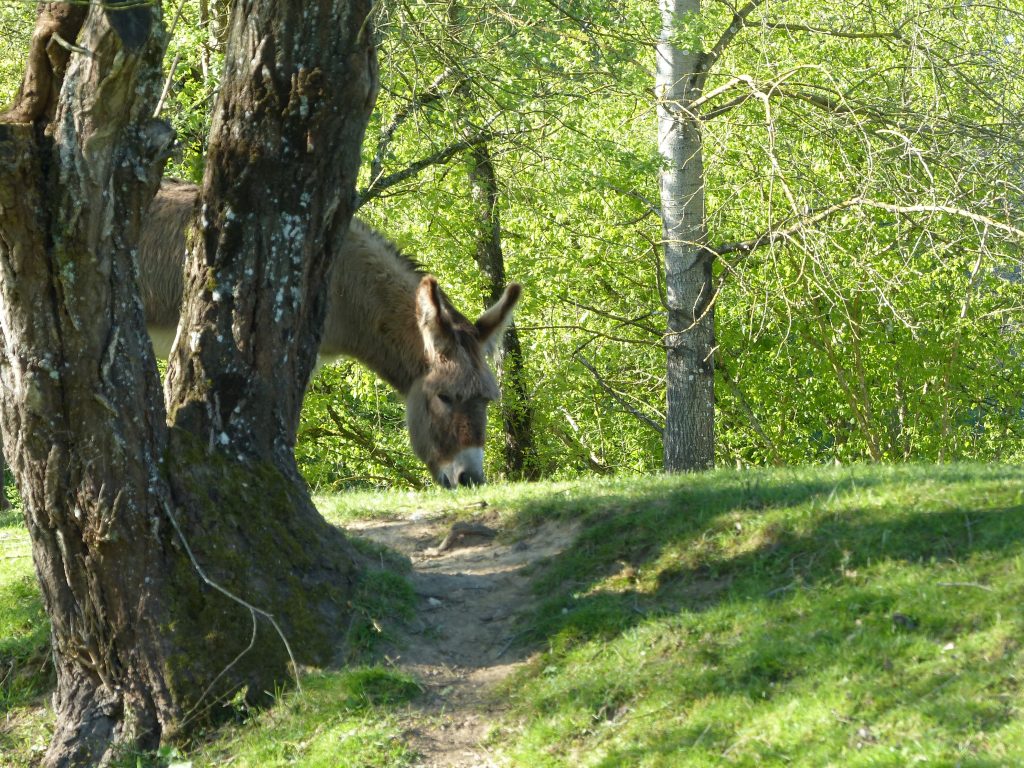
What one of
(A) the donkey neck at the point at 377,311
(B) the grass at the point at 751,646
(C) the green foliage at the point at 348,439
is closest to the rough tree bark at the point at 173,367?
(B) the grass at the point at 751,646

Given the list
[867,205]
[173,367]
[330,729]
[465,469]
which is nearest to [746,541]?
[330,729]

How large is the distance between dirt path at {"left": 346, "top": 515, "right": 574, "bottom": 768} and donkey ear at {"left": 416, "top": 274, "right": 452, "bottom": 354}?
2.21 meters

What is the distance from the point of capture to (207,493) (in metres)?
6.41

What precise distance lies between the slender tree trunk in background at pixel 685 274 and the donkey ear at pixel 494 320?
4.15m

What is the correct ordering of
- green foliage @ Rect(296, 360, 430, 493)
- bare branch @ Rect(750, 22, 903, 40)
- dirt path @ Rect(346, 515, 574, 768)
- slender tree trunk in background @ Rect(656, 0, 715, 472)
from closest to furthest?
1. dirt path @ Rect(346, 515, 574, 768)
2. bare branch @ Rect(750, 22, 903, 40)
3. slender tree trunk in background @ Rect(656, 0, 715, 472)
4. green foliage @ Rect(296, 360, 430, 493)

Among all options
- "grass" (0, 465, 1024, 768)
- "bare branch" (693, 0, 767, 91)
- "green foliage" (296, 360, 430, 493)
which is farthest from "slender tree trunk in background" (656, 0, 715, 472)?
"green foliage" (296, 360, 430, 493)

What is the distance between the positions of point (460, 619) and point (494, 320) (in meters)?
4.38

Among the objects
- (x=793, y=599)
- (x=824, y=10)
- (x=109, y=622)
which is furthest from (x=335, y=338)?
(x=824, y=10)

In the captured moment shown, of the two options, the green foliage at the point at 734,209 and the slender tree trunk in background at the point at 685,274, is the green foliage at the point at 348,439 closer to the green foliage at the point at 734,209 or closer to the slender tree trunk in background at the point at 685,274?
the green foliage at the point at 734,209

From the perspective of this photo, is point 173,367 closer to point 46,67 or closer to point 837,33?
point 46,67

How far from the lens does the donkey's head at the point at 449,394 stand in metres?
10.4

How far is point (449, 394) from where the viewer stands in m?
10.5

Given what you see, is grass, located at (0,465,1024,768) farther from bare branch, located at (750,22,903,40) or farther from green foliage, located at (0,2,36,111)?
green foliage, located at (0,2,36,111)

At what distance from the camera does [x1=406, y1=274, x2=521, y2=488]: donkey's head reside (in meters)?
10.4
